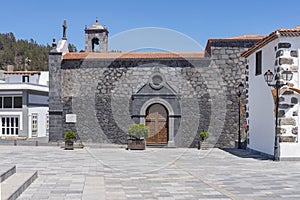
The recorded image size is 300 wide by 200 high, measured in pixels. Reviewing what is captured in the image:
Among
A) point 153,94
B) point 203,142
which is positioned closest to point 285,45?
point 203,142

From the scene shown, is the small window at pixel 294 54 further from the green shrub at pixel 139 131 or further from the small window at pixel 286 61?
the green shrub at pixel 139 131

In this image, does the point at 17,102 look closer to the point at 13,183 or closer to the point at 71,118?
the point at 71,118

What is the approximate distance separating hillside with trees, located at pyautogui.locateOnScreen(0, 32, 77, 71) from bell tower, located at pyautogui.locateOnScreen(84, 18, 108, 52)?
151ft

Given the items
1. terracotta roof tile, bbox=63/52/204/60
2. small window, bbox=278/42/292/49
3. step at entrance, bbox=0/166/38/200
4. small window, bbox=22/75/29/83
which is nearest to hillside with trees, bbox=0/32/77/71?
small window, bbox=22/75/29/83

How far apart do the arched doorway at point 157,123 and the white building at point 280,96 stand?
313 inches

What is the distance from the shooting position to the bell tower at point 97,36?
2823 centimetres

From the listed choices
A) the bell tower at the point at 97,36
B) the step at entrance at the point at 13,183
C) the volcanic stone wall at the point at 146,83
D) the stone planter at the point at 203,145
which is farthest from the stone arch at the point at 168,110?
the step at entrance at the point at 13,183

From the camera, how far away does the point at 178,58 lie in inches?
896

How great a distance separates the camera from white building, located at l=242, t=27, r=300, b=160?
13.1 metres

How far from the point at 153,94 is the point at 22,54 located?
219 ft

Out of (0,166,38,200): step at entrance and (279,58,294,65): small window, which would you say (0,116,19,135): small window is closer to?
(279,58,294,65): small window

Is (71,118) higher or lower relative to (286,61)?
lower

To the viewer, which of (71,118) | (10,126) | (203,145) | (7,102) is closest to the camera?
(203,145)

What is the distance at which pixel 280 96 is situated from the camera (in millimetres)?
13195
